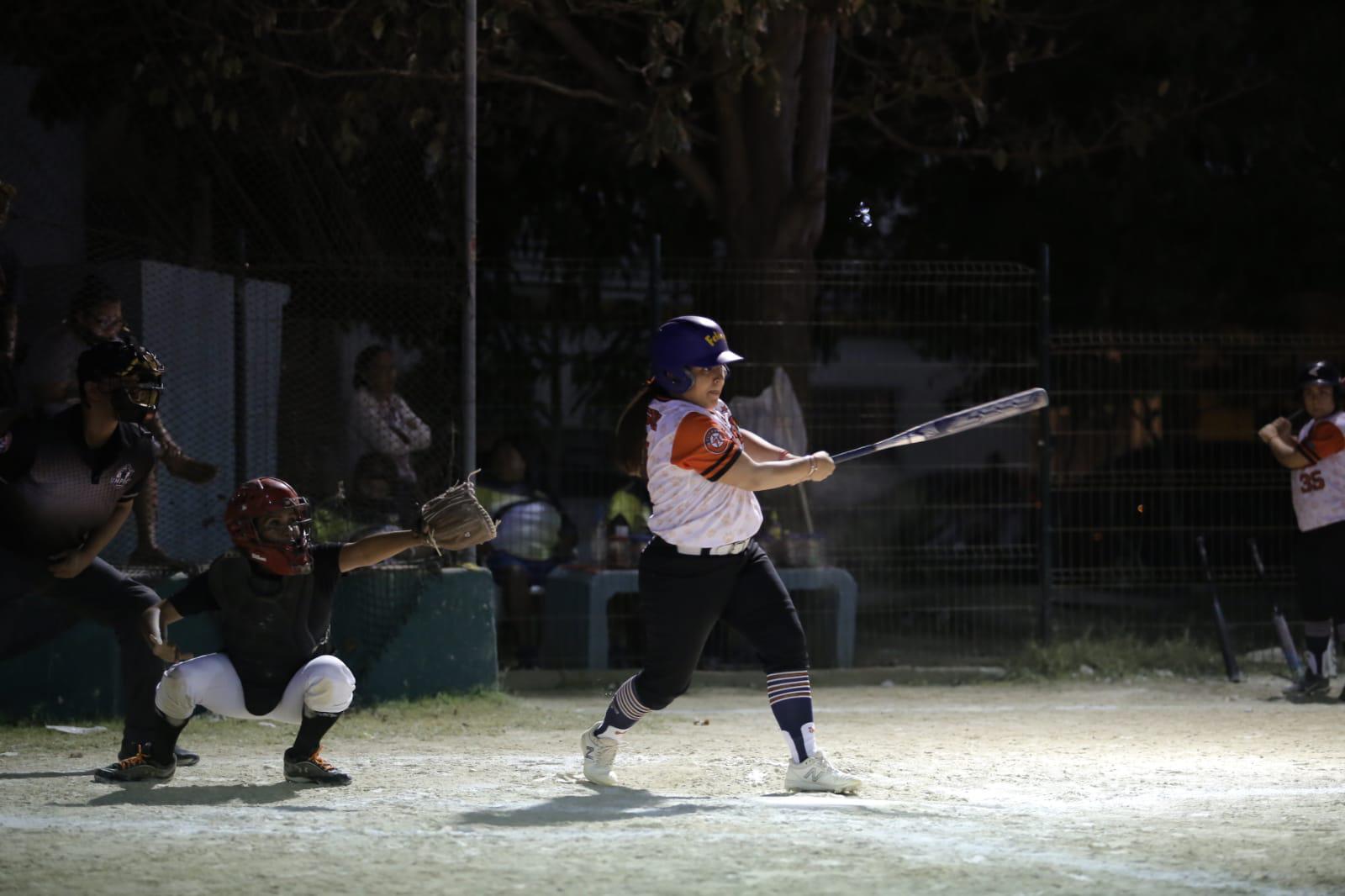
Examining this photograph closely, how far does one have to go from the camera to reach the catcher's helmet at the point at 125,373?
7.36 metres

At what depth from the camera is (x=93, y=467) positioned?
24.6 ft

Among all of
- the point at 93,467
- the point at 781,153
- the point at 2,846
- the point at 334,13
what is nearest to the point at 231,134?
the point at 334,13

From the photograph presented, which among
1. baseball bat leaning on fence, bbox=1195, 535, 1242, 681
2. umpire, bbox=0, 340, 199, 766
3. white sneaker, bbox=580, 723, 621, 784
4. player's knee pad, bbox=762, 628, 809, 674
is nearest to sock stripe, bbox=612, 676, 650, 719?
white sneaker, bbox=580, 723, 621, 784

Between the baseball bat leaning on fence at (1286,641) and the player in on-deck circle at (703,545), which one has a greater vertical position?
the player in on-deck circle at (703,545)

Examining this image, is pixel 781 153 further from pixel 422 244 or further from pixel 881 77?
pixel 422 244

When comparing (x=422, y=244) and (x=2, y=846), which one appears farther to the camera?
(x=422, y=244)

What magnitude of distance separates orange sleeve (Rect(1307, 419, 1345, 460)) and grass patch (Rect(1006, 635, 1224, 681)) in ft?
6.87

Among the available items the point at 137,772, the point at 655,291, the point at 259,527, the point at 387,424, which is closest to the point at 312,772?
the point at 137,772

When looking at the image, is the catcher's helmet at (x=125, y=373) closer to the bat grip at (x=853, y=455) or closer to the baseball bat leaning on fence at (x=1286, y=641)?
the bat grip at (x=853, y=455)

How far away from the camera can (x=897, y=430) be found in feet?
39.4

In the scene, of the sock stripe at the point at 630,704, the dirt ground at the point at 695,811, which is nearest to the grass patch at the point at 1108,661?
the dirt ground at the point at 695,811

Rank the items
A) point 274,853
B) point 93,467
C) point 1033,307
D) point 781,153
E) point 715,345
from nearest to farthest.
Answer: point 274,853, point 715,345, point 93,467, point 781,153, point 1033,307

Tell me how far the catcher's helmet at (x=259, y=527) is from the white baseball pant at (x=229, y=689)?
0.42 meters

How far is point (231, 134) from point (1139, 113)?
722 centimetres
